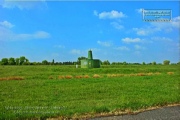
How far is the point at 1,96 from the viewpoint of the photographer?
1079 centimetres

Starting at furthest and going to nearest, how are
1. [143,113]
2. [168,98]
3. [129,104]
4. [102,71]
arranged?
[102,71], [168,98], [129,104], [143,113]

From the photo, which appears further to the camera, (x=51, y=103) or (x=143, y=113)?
(x=51, y=103)

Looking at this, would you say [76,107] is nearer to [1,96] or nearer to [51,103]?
[51,103]

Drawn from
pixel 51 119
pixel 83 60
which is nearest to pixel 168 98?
pixel 51 119

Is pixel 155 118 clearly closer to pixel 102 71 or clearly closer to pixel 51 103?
pixel 51 103

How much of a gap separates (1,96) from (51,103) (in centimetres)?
→ 264

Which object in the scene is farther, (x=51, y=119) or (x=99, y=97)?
(x=99, y=97)

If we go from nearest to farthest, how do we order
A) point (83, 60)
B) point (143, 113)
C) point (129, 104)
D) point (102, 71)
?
point (143, 113), point (129, 104), point (102, 71), point (83, 60)

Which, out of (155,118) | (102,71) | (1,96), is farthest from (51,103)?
(102,71)

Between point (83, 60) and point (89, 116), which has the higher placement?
point (83, 60)

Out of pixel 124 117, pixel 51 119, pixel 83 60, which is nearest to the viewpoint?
pixel 51 119

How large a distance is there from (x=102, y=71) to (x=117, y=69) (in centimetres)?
200

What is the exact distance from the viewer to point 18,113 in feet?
25.0

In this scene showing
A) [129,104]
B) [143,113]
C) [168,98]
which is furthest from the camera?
[168,98]
